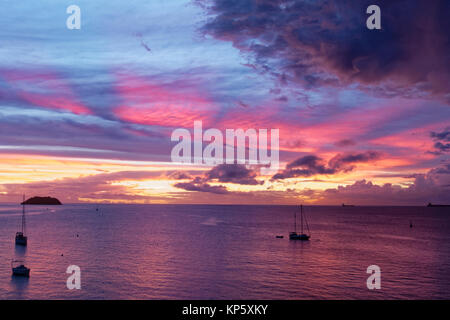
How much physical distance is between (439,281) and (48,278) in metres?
70.6

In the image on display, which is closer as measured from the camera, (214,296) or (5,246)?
(214,296)

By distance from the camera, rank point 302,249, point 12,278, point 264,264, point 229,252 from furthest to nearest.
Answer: point 302,249 < point 229,252 < point 264,264 < point 12,278

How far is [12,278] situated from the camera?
6150cm

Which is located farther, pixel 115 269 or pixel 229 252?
pixel 229 252

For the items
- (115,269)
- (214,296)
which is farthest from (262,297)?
(115,269)

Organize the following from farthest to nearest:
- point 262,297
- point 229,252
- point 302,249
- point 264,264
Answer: point 302,249
point 229,252
point 264,264
point 262,297
